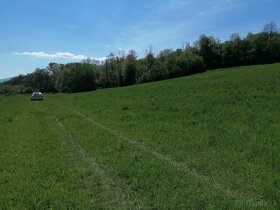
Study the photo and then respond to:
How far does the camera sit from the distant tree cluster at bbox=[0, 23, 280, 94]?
89625 millimetres

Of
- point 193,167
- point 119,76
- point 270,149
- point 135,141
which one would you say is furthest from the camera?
point 119,76

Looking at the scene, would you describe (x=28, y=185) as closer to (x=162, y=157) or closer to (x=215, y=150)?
(x=162, y=157)

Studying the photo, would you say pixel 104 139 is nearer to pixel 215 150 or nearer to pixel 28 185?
pixel 215 150

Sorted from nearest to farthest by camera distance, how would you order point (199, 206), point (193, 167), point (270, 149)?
point (199, 206) < point (193, 167) < point (270, 149)

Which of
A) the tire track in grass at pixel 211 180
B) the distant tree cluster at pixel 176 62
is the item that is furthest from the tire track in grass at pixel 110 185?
the distant tree cluster at pixel 176 62

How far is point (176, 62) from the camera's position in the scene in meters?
91.3

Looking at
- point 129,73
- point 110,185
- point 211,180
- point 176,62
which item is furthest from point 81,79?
point 211,180

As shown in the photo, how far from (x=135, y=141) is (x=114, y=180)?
544 cm

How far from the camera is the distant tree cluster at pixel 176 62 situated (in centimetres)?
8962

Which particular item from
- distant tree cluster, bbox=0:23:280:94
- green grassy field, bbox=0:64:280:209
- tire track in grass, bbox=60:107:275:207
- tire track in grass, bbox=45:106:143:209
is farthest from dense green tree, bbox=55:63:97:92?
tire track in grass, bbox=45:106:143:209

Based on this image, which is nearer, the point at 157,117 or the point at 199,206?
the point at 199,206

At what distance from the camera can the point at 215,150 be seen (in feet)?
39.6

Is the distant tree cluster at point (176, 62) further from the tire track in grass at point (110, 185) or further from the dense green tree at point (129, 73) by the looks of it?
the tire track in grass at point (110, 185)

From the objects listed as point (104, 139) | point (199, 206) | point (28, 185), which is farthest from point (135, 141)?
point (199, 206)
